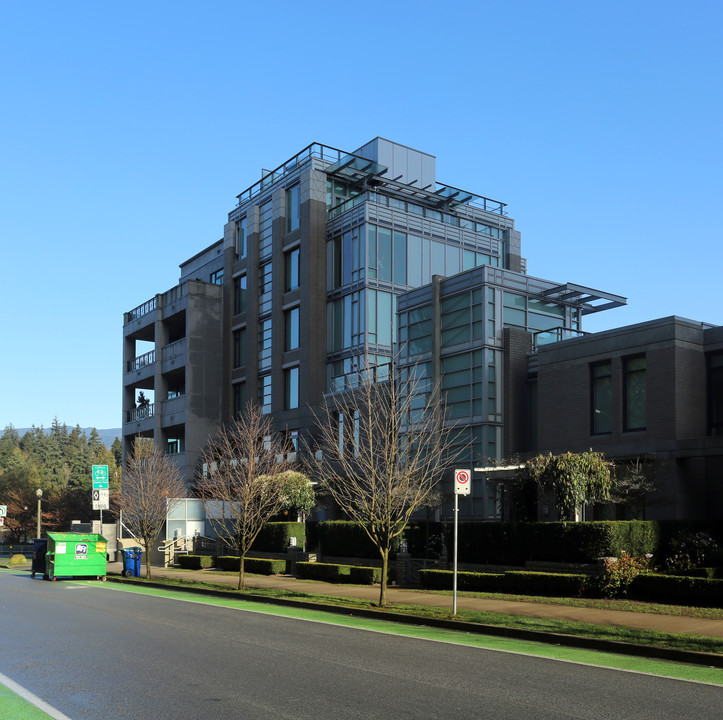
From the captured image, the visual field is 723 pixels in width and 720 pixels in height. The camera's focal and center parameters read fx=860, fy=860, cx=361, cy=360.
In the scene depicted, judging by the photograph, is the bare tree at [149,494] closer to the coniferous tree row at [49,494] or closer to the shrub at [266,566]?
the shrub at [266,566]

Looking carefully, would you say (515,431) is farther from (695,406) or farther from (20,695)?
(20,695)

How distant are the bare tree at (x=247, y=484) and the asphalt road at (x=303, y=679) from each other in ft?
37.6

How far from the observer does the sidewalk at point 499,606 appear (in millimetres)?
15141

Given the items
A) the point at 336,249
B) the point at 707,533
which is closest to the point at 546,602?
the point at 707,533

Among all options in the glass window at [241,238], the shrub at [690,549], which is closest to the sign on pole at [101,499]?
the glass window at [241,238]

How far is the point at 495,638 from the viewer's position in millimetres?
14469

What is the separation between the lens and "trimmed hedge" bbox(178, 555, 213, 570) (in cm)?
3616

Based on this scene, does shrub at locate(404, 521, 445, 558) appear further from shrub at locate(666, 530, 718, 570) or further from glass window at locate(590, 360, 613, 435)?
shrub at locate(666, 530, 718, 570)

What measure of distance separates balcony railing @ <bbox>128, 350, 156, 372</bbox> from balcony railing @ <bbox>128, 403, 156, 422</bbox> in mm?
2911

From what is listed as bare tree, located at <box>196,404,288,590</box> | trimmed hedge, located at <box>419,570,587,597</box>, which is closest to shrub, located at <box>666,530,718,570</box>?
trimmed hedge, located at <box>419,570,587,597</box>

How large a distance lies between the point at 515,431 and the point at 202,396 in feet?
84.9

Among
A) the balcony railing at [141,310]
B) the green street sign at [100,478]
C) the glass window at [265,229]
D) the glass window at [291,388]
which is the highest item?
the glass window at [265,229]

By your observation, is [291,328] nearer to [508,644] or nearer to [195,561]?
[195,561]

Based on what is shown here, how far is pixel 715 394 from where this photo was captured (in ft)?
92.1
